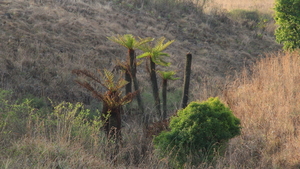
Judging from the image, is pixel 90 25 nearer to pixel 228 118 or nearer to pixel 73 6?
pixel 73 6

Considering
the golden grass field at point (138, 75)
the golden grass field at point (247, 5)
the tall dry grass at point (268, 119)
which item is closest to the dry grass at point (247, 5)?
the golden grass field at point (247, 5)

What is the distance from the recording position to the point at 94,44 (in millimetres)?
10805

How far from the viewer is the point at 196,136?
4430 millimetres

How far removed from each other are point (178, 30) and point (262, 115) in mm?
8930

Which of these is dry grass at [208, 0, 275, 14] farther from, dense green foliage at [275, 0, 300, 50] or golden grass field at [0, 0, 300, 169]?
dense green foliage at [275, 0, 300, 50]

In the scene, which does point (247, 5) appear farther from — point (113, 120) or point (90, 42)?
point (113, 120)

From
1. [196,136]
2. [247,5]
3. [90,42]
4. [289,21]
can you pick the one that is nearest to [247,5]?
[247,5]

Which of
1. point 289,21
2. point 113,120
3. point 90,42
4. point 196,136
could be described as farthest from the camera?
point 90,42

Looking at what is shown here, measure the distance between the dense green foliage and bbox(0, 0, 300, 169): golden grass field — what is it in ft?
1.86

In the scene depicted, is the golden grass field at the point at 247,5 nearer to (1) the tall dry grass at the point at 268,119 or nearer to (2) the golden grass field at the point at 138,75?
(2) the golden grass field at the point at 138,75

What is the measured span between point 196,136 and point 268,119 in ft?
7.65

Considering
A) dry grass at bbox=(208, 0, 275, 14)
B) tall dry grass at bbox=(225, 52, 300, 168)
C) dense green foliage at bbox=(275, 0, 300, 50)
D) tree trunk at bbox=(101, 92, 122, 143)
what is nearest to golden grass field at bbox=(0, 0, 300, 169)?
tall dry grass at bbox=(225, 52, 300, 168)

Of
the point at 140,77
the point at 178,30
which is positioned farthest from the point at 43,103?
the point at 178,30

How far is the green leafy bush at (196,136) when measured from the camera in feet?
14.5
